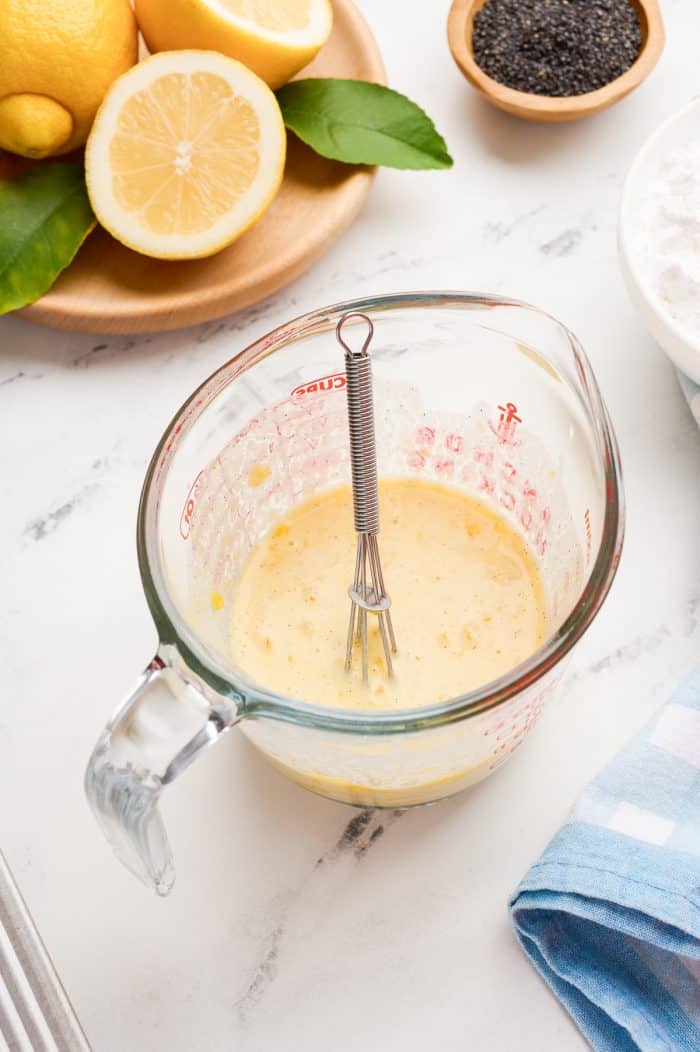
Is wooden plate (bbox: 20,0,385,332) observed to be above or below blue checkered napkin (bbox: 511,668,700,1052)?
above

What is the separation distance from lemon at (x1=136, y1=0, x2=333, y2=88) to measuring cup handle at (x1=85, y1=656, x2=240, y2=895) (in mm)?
602

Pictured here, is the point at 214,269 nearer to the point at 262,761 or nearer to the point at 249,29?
the point at 249,29

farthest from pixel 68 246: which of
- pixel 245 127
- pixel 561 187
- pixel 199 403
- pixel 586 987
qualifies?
pixel 586 987

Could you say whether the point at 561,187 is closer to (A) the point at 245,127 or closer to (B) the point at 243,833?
(A) the point at 245,127

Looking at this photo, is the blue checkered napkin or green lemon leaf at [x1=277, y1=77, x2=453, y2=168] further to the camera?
green lemon leaf at [x1=277, y1=77, x2=453, y2=168]

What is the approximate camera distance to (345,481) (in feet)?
2.87

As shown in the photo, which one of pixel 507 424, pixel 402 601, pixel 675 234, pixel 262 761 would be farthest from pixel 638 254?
pixel 262 761

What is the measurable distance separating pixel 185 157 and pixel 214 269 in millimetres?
94

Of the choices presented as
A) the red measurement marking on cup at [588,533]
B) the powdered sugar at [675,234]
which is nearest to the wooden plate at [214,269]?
the powdered sugar at [675,234]

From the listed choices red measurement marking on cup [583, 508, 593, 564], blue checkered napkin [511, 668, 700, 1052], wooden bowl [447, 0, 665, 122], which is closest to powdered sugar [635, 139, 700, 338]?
wooden bowl [447, 0, 665, 122]

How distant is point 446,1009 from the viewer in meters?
0.76

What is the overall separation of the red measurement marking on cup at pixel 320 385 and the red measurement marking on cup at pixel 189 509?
97 mm

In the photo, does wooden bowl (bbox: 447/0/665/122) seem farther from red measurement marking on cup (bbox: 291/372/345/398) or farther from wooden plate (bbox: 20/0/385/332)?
red measurement marking on cup (bbox: 291/372/345/398)

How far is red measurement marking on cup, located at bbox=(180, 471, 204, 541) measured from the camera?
29.3 inches
